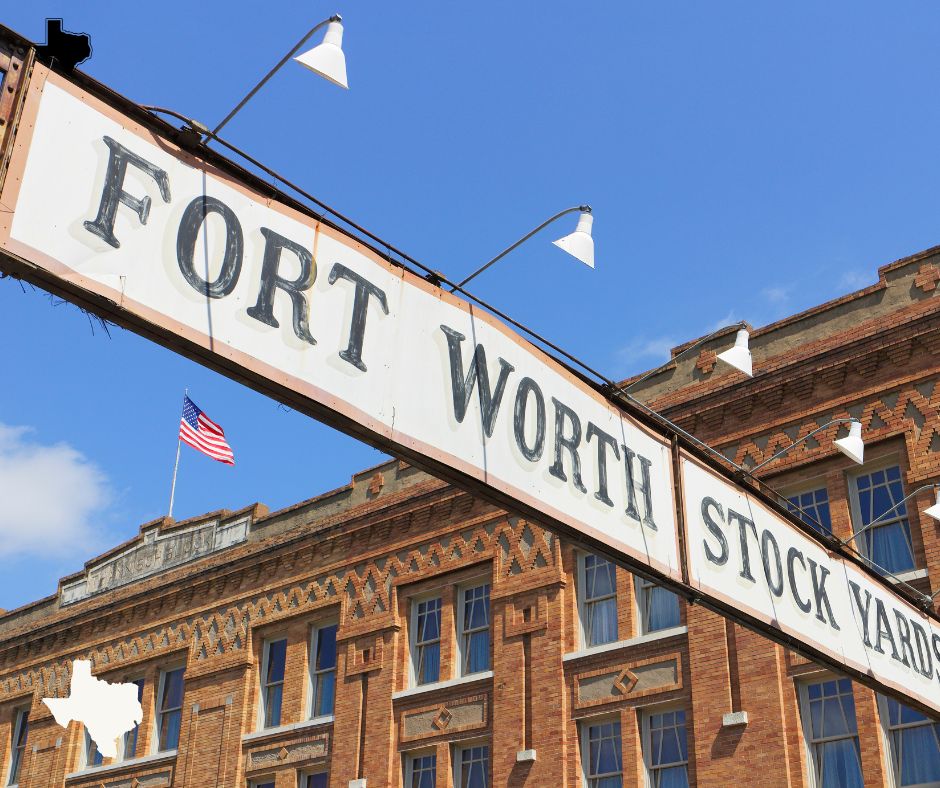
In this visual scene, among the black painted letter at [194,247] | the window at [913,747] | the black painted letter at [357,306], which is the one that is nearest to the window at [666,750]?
the window at [913,747]

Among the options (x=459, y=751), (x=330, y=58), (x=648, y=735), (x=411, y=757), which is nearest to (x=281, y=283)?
(x=330, y=58)

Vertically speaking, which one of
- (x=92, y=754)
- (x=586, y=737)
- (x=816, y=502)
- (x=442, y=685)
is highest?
(x=816, y=502)

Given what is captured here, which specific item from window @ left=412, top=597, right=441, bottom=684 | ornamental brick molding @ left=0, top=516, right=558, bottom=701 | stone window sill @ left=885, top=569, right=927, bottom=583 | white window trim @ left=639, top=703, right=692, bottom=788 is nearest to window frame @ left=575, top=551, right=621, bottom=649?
ornamental brick molding @ left=0, top=516, right=558, bottom=701

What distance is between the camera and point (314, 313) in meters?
4.18

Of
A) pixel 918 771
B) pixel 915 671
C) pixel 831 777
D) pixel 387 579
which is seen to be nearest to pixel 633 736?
pixel 831 777

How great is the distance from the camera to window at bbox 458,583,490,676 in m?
21.0

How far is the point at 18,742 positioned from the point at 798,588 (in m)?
27.4

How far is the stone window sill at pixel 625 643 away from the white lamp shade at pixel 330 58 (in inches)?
572

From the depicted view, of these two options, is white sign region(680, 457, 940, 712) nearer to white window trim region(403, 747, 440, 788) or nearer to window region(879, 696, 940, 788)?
window region(879, 696, 940, 788)

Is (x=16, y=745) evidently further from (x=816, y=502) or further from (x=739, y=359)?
(x=739, y=359)

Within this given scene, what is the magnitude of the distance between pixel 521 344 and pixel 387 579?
18223mm

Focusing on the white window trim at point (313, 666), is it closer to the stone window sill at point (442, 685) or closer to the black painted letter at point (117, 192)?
the stone window sill at point (442, 685)

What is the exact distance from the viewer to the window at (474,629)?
20969 millimetres

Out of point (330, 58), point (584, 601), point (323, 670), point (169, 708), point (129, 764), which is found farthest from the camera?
point (169, 708)
